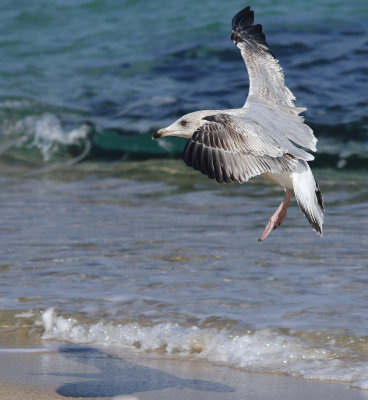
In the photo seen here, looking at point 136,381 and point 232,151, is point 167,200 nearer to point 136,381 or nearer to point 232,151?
point 232,151

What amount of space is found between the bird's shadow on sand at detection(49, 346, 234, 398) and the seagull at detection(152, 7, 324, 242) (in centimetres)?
95

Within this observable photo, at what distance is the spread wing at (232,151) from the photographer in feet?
13.7

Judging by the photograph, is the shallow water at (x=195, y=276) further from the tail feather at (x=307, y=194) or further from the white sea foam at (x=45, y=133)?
the white sea foam at (x=45, y=133)

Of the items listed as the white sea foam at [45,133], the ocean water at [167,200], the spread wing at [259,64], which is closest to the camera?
the ocean water at [167,200]

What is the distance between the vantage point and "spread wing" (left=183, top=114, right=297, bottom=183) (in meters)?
4.18

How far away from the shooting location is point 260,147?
4293mm

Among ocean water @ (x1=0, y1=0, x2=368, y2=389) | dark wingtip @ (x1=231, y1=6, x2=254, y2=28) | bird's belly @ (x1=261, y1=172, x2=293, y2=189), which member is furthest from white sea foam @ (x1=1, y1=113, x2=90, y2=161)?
bird's belly @ (x1=261, y1=172, x2=293, y2=189)

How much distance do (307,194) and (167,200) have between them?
10.8 ft

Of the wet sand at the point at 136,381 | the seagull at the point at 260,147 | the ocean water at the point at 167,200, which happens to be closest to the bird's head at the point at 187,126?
the seagull at the point at 260,147

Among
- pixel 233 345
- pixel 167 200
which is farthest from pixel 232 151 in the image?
pixel 167 200

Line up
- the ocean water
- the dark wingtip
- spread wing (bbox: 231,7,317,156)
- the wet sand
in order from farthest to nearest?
1. the dark wingtip
2. spread wing (bbox: 231,7,317,156)
3. the ocean water
4. the wet sand

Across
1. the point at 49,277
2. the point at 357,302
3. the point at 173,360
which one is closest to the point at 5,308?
the point at 49,277

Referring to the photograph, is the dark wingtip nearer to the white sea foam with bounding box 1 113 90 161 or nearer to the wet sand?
the wet sand

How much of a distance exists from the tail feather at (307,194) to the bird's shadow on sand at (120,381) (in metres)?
1.21
